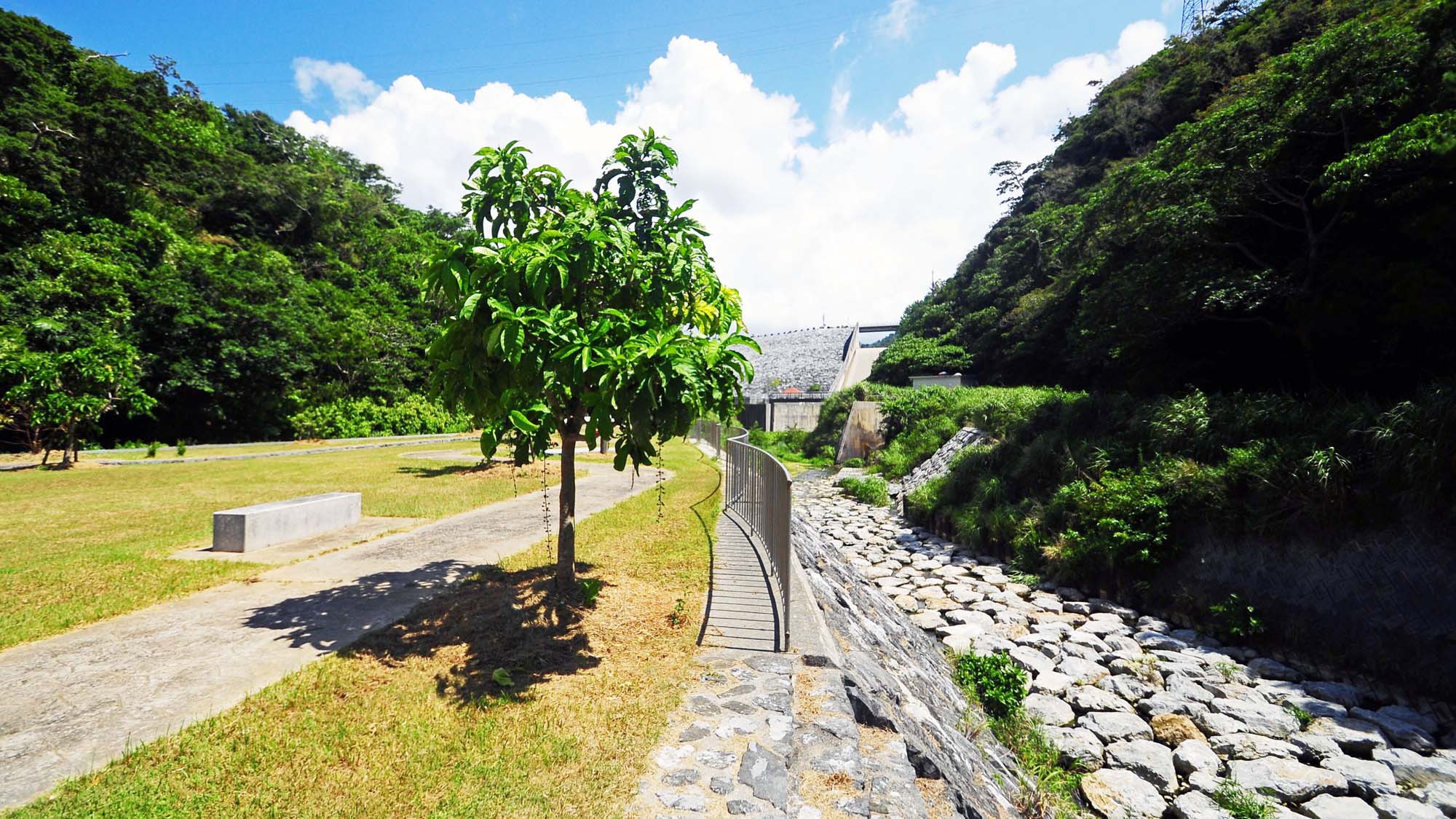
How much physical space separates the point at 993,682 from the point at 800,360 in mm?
34632

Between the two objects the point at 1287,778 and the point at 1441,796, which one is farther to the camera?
the point at 1287,778

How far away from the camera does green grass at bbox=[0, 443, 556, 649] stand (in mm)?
5629

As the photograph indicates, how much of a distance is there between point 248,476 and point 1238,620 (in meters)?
20.1

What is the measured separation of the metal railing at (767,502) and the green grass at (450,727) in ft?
3.19

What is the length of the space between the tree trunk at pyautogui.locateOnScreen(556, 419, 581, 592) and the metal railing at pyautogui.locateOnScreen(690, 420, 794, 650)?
4.57ft

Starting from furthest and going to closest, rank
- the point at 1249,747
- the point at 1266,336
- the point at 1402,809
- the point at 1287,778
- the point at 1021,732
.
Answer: the point at 1266,336 < the point at 1021,732 < the point at 1249,747 < the point at 1287,778 < the point at 1402,809

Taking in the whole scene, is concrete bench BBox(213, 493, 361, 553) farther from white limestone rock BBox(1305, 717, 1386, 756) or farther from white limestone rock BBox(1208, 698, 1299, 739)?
white limestone rock BBox(1305, 717, 1386, 756)

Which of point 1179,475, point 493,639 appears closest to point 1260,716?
point 1179,475

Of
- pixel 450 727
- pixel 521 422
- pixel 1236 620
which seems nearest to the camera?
pixel 450 727

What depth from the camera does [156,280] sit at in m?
22.9

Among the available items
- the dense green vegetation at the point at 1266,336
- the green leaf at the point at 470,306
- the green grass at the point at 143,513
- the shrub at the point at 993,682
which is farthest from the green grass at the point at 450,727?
the dense green vegetation at the point at 1266,336

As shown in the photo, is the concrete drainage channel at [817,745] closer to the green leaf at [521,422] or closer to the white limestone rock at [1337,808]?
the green leaf at [521,422]

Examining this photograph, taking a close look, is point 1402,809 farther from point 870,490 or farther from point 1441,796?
point 870,490

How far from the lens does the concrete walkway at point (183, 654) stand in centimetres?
330
